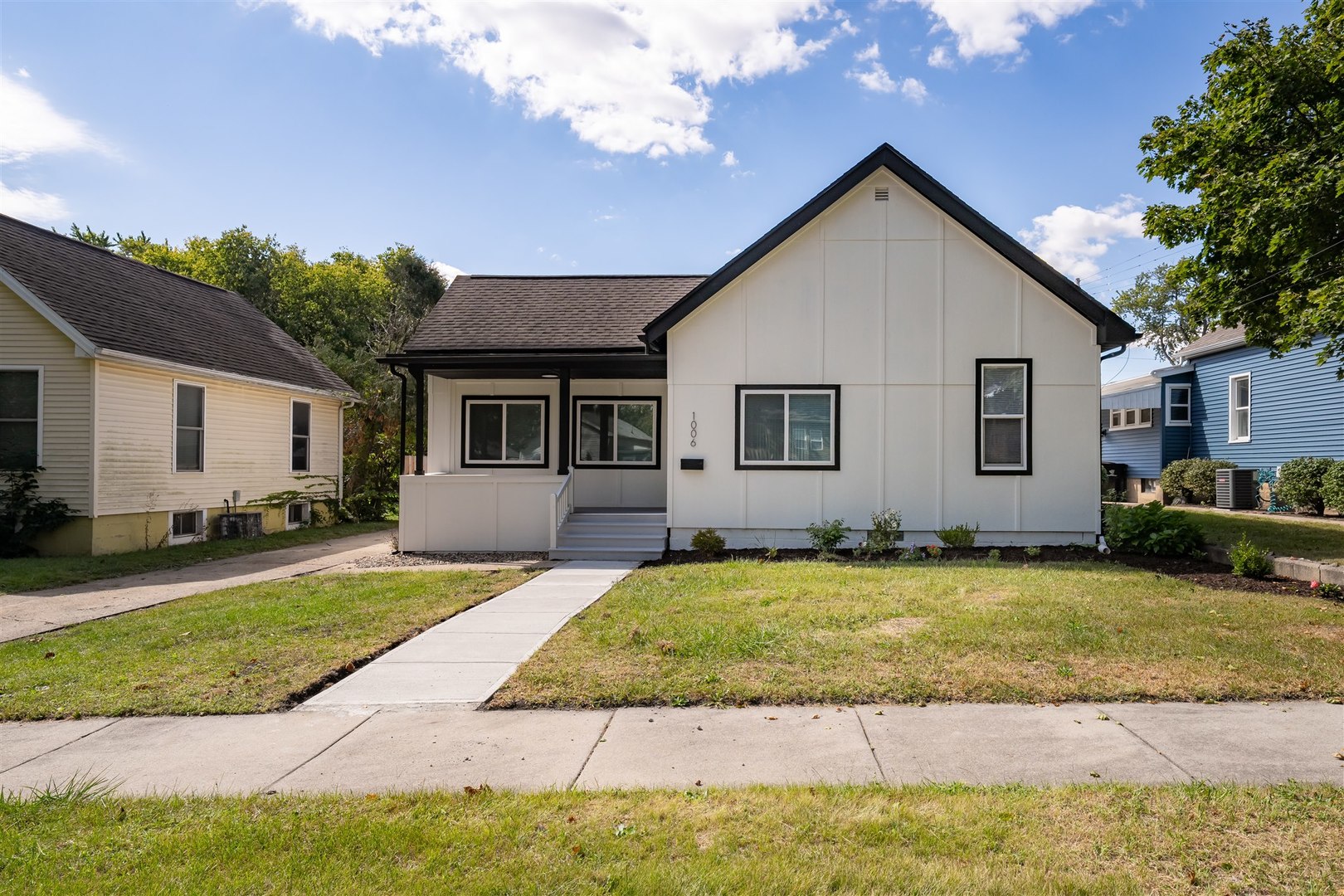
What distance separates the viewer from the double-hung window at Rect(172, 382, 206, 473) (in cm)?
1530

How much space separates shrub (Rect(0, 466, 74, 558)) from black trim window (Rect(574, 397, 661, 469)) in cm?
904

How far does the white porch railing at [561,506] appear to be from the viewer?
12.5 metres

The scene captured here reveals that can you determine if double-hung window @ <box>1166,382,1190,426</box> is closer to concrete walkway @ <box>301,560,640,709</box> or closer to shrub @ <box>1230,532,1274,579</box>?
shrub @ <box>1230,532,1274,579</box>

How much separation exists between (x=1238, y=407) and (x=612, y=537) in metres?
18.4

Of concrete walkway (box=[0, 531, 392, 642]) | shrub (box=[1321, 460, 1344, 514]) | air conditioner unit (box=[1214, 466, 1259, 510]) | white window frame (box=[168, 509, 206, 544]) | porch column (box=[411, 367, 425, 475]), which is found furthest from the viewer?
air conditioner unit (box=[1214, 466, 1259, 510])

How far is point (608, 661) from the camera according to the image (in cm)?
587

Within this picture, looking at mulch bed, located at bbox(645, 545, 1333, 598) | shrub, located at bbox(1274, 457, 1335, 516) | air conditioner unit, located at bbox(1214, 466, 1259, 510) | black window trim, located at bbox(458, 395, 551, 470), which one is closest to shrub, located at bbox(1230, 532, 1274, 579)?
mulch bed, located at bbox(645, 545, 1333, 598)

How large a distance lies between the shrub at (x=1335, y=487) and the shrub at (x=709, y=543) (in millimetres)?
13378

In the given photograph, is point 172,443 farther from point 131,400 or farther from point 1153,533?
point 1153,533

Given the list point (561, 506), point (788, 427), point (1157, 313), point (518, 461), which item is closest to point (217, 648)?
point (561, 506)

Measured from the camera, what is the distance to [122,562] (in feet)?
41.4

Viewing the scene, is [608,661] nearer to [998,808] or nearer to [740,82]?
[998,808]

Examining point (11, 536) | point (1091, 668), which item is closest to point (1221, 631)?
point (1091, 668)

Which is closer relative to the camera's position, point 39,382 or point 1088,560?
point 1088,560
